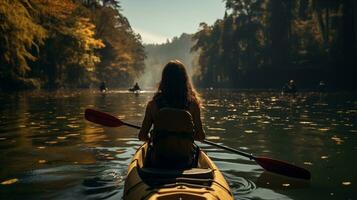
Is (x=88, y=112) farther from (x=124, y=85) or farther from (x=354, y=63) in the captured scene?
(x=124, y=85)

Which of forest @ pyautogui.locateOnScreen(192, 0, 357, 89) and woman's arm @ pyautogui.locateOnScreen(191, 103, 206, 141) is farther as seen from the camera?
forest @ pyautogui.locateOnScreen(192, 0, 357, 89)

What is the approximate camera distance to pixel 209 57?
89.1 meters

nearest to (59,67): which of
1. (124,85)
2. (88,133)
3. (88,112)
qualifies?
(88,133)

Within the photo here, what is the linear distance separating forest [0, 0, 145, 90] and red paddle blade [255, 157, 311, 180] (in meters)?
19.3

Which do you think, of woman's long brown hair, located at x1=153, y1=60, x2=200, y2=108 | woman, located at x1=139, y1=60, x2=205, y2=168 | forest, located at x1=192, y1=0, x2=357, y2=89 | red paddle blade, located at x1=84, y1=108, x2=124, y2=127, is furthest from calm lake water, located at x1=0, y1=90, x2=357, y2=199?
forest, located at x1=192, y1=0, x2=357, y2=89

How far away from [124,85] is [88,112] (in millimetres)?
101748

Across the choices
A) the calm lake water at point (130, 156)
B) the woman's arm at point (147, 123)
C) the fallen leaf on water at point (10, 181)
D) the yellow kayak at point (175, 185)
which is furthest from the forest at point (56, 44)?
the yellow kayak at point (175, 185)

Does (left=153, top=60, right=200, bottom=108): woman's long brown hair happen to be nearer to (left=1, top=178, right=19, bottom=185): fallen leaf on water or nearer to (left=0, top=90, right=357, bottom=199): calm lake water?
(left=0, top=90, right=357, bottom=199): calm lake water

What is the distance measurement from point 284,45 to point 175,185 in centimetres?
5743

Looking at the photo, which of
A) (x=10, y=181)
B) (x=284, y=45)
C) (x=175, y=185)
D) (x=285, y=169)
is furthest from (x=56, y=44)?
(x=175, y=185)

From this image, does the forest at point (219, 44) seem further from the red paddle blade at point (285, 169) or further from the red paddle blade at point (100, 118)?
the red paddle blade at point (285, 169)

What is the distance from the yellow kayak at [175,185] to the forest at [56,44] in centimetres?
2002

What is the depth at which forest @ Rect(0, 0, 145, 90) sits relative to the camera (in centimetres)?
2630

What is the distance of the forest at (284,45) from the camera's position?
43656 mm
